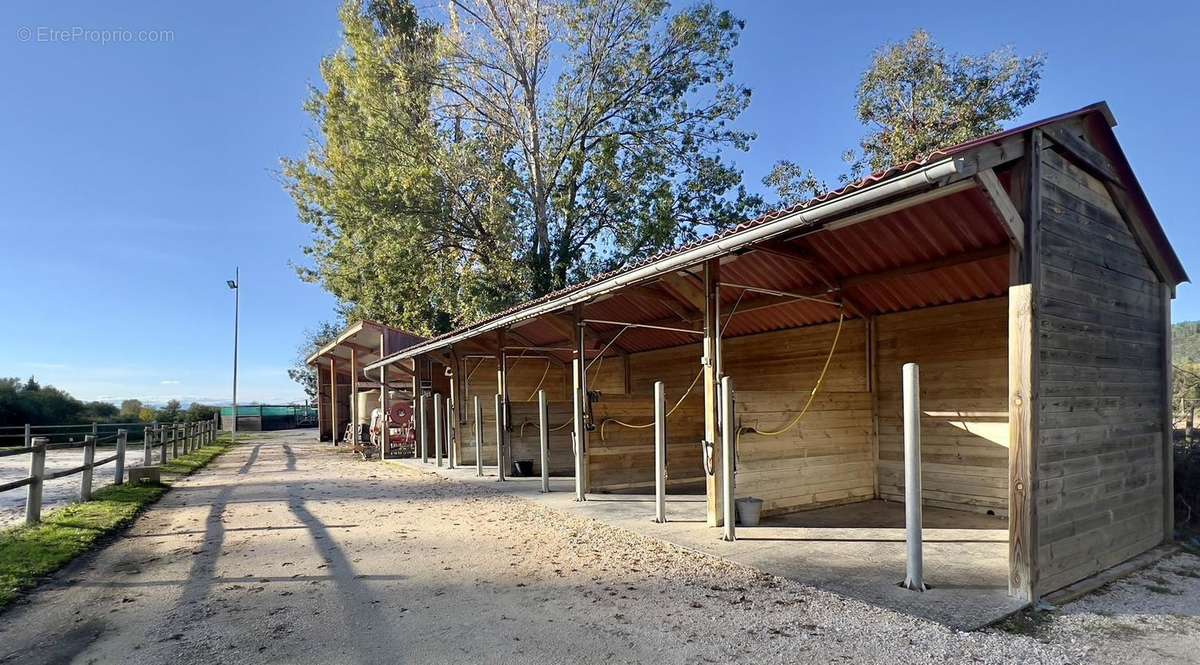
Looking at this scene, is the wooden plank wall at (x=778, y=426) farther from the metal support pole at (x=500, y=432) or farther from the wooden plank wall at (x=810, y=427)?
the metal support pole at (x=500, y=432)

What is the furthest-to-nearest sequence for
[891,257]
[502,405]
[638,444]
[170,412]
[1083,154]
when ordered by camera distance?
[170,412]
[502,405]
[638,444]
[891,257]
[1083,154]

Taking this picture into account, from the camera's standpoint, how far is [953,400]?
7.24 meters

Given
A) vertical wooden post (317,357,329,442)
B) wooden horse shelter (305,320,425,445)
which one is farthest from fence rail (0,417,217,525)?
vertical wooden post (317,357,329,442)

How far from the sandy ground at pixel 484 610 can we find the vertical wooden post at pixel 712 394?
861mm

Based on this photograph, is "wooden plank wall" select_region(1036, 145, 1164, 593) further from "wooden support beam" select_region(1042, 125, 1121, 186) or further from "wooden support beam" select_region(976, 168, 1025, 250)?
"wooden support beam" select_region(976, 168, 1025, 250)

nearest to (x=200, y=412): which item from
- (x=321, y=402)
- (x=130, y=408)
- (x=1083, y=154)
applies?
(x=130, y=408)

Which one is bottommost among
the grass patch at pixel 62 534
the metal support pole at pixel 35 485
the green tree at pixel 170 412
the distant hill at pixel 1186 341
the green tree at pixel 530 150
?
the green tree at pixel 170 412

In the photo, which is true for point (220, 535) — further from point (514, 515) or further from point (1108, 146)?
point (1108, 146)

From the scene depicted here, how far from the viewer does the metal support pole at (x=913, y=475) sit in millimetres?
4324

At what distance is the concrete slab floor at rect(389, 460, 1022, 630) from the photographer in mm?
4180

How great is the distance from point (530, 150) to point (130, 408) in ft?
92.9

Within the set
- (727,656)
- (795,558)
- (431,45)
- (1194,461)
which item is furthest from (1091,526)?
(431,45)

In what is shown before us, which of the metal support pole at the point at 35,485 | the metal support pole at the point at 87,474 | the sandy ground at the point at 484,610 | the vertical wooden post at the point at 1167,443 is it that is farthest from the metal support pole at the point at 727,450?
the metal support pole at the point at 87,474

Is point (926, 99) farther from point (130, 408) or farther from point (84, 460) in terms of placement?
point (130, 408)
